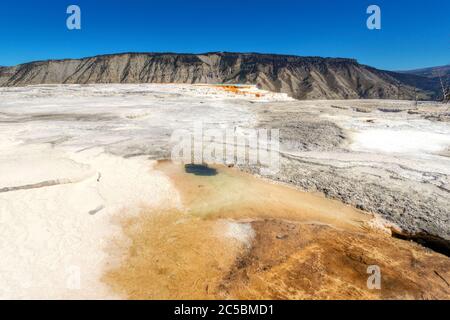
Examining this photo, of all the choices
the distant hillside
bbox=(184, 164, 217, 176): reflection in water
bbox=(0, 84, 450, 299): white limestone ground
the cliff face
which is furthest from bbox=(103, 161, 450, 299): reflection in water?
the cliff face

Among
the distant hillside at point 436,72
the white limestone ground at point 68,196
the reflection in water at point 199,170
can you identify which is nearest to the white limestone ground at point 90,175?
the white limestone ground at point 68,196

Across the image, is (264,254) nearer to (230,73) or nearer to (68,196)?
(68,196)

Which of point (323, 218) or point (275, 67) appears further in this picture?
point (275, 67)

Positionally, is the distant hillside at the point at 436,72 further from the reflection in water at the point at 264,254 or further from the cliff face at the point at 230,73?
the cliff face at the point at 230,73

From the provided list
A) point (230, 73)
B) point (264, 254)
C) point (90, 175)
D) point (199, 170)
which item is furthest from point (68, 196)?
point (230, 73)

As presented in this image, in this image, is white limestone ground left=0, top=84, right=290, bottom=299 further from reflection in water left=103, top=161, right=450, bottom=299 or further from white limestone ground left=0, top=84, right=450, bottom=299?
reflection in water left=103, top=161, right=450, bottom=299
